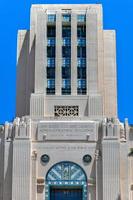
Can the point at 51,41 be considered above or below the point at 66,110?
above

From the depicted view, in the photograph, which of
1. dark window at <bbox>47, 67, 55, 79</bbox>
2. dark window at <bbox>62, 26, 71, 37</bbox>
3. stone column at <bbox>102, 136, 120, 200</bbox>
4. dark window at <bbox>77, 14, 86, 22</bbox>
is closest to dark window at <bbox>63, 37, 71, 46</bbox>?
dark window at <bbox>62, 26, 71, 37</bbox>

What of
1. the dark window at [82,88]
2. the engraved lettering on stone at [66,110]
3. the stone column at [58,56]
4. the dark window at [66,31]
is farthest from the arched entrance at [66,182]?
the dark window at [66,31]

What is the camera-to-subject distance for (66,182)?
6650cm

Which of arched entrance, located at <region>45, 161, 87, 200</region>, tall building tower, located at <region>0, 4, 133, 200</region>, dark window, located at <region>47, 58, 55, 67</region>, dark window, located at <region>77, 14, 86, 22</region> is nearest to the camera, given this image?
tall building tower, located at <region>0, 4, 133, 200</region>

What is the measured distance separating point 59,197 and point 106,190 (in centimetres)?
551

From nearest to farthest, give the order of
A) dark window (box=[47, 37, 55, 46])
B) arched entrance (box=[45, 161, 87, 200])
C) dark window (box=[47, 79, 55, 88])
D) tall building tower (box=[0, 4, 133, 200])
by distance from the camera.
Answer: tall building tower (box=[0, 4, 133, 200])
arched entrance (box=[45, 161, 87, 200])
dark window (box=[47, 79, 55, 88])
dark window (box=[47, 37, 55, 46])

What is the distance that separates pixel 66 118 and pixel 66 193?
8.46 metres

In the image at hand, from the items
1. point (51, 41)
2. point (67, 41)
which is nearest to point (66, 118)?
point (67, 41)

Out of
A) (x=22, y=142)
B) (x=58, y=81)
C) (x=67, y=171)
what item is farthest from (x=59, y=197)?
(x=58, y=81)

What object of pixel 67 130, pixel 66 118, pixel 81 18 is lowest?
pixel 67 130

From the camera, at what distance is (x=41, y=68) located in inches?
2886

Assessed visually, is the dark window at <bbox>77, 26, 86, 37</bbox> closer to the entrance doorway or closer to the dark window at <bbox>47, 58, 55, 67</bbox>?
the dark window at <bbox>47, 58, 55, 67</bbox>

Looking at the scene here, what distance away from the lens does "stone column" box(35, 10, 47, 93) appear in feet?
238

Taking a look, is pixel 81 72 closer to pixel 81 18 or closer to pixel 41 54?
pixel 41 54
